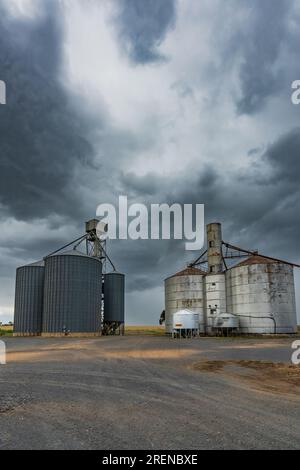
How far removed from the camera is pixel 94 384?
14516 mm

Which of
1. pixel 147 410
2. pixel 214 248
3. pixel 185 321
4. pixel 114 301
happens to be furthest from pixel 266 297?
pixel 147 410

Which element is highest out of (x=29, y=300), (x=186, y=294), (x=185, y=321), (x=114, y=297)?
(x=186, y=294)

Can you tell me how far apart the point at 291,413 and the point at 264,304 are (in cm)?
4996

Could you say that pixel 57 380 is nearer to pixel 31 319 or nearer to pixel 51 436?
pixel 51 436

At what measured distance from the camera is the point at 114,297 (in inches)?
3024

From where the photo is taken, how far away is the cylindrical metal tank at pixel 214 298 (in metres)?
64.5

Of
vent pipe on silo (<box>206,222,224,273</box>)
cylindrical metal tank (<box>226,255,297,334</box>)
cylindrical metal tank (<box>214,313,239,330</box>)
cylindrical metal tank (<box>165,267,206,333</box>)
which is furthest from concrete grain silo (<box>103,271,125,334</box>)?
cylindrical metal tank (<box>226,255,297,334</box>)

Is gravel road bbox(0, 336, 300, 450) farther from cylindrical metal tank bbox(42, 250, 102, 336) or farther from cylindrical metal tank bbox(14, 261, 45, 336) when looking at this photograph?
cylindrical metal tank bbox(14, 261, 45, 336)

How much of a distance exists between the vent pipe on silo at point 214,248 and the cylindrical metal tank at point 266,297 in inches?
257

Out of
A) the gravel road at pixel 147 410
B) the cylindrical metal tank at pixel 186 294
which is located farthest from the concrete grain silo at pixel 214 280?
the gravel road at pixel 147 410

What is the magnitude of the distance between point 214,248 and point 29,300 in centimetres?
3312

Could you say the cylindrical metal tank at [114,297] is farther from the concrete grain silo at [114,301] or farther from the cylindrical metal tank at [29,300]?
the cylindrical metal tank at [29,300]

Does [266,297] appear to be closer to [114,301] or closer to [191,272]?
[191,272]
